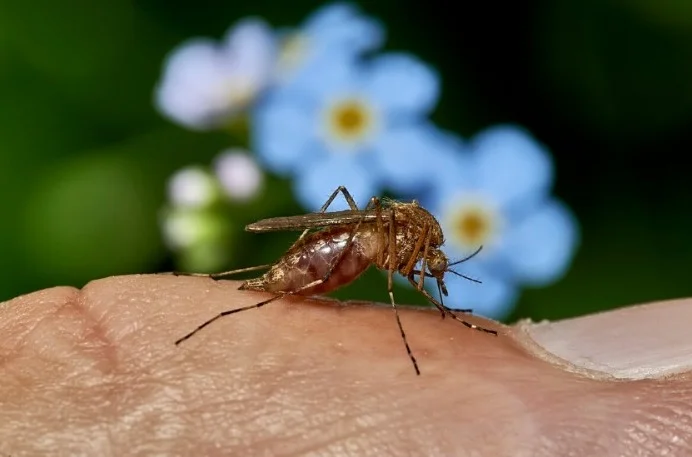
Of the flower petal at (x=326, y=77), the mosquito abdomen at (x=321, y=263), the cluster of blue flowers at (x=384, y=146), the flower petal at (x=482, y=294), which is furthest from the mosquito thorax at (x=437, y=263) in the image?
the flower petal at (x=326, y=77)

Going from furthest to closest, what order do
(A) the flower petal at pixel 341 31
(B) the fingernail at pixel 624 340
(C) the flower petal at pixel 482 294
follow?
(A) the flower petal at pixel 341 31 → (C) the flower petal at pixel 482 294 → (B) the fingernail at pixel 624 340

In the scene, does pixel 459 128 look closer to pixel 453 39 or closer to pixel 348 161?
pixel 453 39

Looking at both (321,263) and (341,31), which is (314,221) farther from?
(341,31)

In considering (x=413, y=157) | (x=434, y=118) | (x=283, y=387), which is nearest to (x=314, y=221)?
(x=283, y=387)

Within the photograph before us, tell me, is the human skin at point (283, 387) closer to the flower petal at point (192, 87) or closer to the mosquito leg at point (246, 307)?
the mosquito leg at point (246, 307)

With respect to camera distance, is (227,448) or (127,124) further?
(127,124)

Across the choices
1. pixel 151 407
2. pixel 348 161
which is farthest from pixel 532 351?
pixel 348 161
